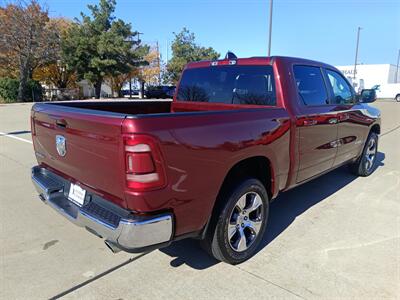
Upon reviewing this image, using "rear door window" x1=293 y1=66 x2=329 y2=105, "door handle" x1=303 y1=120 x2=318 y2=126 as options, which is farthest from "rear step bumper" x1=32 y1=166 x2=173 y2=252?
"rear door window" x1=293 y1=66 x2=329 y2=105

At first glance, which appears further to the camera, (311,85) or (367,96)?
(367,96)

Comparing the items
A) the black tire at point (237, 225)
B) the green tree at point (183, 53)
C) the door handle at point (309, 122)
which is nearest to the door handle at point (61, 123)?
the black tire at point (237, 225)

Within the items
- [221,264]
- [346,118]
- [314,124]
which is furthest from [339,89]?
[221,264]

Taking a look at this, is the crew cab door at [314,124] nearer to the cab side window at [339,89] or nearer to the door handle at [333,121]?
the door handle at [333,121]

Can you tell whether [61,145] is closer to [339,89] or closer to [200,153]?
[200,153]

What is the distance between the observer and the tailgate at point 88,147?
225 cm

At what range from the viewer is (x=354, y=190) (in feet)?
17.0

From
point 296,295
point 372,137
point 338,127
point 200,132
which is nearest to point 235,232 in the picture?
point 296,295

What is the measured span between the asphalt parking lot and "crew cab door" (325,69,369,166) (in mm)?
833

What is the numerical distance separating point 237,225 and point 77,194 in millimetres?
1477

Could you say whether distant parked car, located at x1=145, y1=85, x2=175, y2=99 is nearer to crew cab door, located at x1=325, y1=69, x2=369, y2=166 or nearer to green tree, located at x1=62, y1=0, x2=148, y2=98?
green tree, located at x1=62, y1=0, x2=148, y2=98

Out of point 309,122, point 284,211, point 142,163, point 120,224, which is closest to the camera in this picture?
point 142,163

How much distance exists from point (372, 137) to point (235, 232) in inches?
164

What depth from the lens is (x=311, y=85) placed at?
397 centimetres
